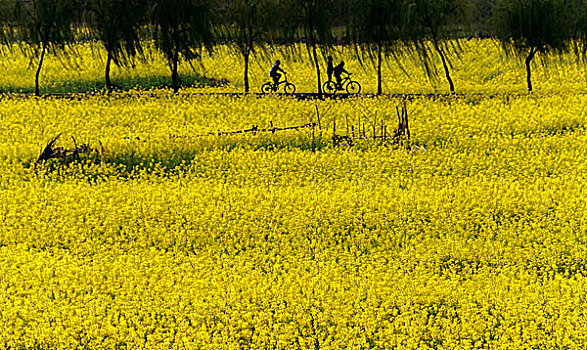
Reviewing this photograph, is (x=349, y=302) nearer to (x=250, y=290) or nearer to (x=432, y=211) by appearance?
(x=250, y=290)

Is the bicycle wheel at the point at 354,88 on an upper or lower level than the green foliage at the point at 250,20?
lower

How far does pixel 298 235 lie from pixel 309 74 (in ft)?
117

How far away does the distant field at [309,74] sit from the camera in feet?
145

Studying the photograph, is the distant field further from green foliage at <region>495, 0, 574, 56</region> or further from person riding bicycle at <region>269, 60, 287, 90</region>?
green foliage at <region>495, 0, 574, 56</region>

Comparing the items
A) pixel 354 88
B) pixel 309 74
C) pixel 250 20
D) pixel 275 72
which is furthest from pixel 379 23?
pixel 309 74

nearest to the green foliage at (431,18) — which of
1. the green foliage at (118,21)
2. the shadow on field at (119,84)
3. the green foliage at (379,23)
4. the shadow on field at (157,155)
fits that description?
the green foliage at (379,23)

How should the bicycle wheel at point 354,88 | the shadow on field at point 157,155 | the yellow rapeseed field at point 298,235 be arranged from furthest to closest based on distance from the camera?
the bicycle wheel at point 354,88, the shadow on field at point 157,155, the yellow rapeseed field at point 298,235

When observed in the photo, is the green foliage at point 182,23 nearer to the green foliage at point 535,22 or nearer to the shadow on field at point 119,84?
the shadow on field at point 119,84

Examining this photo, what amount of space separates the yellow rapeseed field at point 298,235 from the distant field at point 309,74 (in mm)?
14518

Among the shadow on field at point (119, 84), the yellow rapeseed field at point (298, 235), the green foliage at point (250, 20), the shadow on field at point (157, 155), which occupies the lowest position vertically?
the yellow rapeseed field at point (298, 235)

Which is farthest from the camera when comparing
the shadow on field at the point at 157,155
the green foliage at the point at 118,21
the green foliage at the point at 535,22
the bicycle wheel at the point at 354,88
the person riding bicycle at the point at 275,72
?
the green foliage at the point at 535,22

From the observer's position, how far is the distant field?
4416 centimetres

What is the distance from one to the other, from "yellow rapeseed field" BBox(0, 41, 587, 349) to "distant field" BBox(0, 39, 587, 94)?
47.6 ft

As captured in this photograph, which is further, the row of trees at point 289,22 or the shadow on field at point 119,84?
the shadow on field at point 119,84
